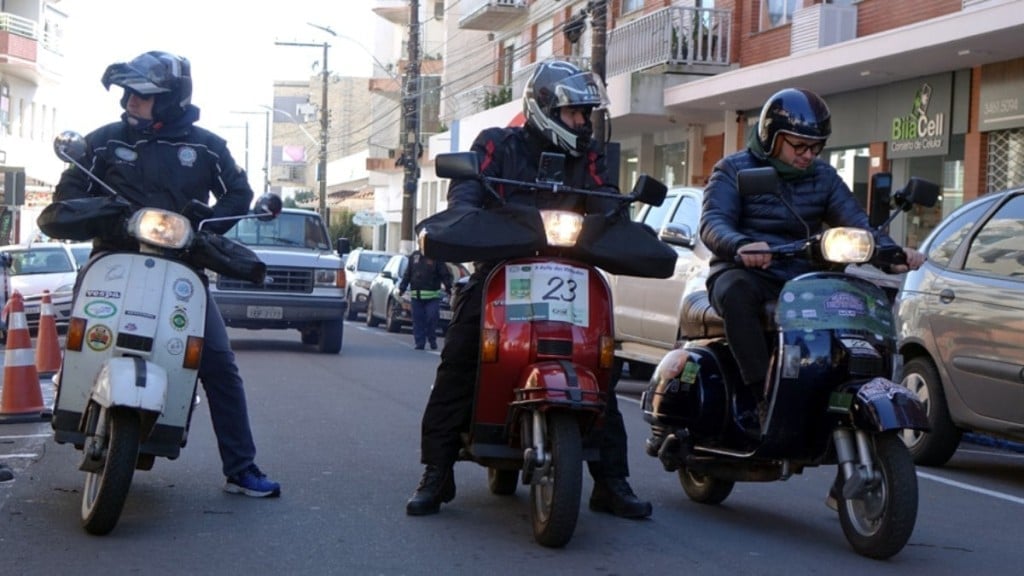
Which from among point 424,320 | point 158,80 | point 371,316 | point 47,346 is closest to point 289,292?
point 424,320

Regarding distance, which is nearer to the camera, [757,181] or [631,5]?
[757,181]

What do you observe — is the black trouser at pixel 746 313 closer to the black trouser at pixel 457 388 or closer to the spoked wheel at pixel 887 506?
the black trouser at pixel 457 388

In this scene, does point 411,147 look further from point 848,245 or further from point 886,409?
point 886,409

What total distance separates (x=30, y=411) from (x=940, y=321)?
605 cm

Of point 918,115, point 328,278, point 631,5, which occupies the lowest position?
point 328,278

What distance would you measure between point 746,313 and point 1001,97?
13.7 metres

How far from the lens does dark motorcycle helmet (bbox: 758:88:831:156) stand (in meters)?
6.73

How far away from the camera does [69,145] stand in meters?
6.58

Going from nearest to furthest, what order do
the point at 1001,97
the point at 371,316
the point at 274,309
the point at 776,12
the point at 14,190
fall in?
the point at 274,309 < the point at 1001,97 < the point at 776,12 < the point at 371,316 < the point at 14,190

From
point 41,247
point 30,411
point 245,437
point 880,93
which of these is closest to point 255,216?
point 245,437

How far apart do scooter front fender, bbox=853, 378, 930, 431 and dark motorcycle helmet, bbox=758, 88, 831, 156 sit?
3.96 ft

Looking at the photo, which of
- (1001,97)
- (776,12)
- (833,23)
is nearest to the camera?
(1001,97)

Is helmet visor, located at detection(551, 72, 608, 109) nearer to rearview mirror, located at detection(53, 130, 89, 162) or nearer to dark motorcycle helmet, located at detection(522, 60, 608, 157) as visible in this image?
dark motorcycle helmet, located at detection(522, 60, 608, 157)

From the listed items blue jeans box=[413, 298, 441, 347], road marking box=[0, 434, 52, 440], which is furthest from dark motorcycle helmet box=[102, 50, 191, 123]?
blue jeans box=[413, 298, 441, 347]
